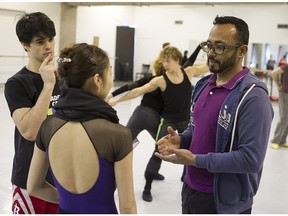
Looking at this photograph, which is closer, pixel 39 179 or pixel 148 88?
pixel 39 179

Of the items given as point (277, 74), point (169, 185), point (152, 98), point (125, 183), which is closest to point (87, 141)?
point (125, 183)

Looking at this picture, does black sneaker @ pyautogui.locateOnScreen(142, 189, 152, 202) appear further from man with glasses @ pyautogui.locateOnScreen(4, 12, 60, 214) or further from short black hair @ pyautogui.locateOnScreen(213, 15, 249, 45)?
short black hair @ pyautogui.locateOnScreen(213, 15, 249, 45)

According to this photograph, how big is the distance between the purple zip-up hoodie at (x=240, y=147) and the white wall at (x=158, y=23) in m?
10.6

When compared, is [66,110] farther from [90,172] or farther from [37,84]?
[37,84]

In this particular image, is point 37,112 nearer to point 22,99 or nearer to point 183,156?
point 22,99

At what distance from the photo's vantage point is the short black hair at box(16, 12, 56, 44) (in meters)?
1.67

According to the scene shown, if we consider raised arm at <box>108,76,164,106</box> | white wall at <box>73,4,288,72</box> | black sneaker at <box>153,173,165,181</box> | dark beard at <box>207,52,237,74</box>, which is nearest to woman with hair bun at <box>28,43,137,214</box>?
dark beard at <box>207,52,237,74</box>

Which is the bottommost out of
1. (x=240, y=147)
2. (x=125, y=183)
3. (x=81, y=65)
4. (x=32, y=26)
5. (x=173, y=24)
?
(x=125, y=183)

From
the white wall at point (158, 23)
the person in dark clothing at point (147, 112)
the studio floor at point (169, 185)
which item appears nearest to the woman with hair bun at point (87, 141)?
the studio floor at point (169, 185)

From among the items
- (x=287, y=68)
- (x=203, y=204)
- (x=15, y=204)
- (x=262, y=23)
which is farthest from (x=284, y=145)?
(x=262, y=23)

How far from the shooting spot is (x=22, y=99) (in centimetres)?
162

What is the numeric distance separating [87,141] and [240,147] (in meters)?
0.63

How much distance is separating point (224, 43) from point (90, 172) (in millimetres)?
819

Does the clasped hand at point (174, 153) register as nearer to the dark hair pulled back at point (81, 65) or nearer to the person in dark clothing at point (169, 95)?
the dark hair pulled back at point (81, 65)
